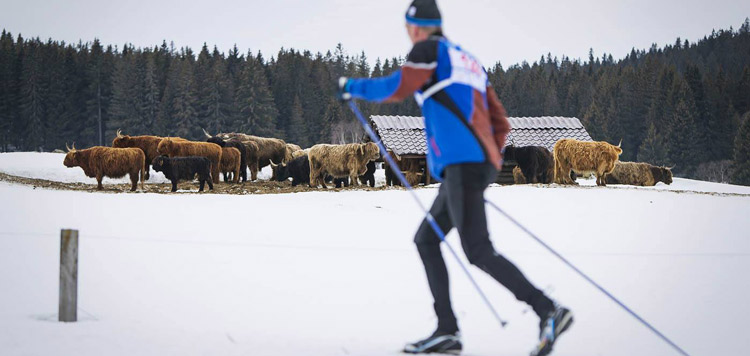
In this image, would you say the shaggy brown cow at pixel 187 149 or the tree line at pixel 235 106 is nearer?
the shaggy brown cow at pixel 187 149

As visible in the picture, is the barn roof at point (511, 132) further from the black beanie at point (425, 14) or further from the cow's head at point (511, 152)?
the black beanie at point (425, 14)

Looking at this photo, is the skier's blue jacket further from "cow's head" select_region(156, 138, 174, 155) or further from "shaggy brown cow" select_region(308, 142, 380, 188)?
"cow's head" select_region(156, 138, 174, 155)

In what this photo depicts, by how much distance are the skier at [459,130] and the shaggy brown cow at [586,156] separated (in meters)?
13.2

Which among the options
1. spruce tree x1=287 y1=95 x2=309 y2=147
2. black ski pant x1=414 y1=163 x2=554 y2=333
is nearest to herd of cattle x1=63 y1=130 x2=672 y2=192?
black ski pant x1=414 y1=163 x2=554 y2=333

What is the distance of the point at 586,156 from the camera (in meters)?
16.1

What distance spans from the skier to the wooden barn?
16.7 metres

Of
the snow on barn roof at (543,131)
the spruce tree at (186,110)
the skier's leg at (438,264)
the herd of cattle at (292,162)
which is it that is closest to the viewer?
the skier's leg at (438,264)

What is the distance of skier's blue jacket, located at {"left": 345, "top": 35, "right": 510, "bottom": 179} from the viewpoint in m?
3.31

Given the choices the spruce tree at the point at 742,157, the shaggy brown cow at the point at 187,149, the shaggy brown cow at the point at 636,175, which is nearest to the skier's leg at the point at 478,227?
the shaggy brown cow at the point at 187,149

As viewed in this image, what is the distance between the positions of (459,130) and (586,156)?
44.9 feet

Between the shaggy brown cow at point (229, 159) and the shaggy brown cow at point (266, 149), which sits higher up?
the shaggy brown cow at point (266, 149)

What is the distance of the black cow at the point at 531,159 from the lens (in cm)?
1848

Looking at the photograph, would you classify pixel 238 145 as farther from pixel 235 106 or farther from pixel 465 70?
pixel 235 106

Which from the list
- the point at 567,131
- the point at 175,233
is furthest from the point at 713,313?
the point at 567,131
